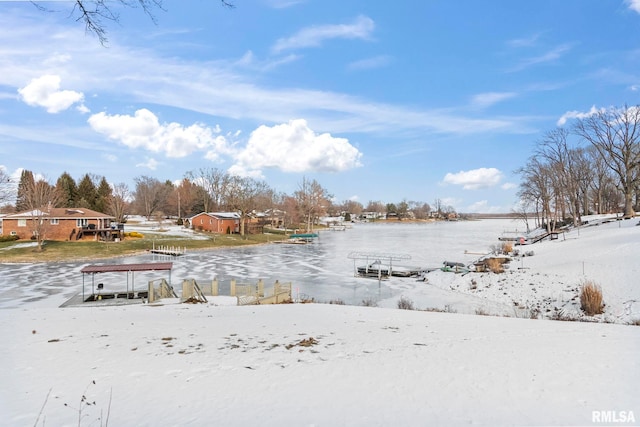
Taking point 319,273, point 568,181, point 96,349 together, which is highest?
point 568,181

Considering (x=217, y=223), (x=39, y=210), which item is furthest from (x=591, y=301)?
(x=217, y=223)

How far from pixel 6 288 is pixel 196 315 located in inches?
755

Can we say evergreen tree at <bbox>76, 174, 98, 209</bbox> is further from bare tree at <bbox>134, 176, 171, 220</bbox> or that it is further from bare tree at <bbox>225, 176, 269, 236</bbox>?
bare tree at <bbox>225, 176, 269, 236</bbox>

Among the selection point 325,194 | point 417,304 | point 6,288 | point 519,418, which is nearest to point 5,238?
point 6,288

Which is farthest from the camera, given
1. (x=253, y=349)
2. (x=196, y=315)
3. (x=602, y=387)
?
(x=196, y=315)

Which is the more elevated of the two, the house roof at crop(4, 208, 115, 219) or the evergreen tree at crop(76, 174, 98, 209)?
the evergreen tree at crop(76, 174, 98, 209)

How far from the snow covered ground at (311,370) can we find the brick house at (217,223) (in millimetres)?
62331

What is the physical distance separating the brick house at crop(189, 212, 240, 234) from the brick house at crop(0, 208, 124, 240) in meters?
20.0

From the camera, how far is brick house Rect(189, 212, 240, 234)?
73.7 m

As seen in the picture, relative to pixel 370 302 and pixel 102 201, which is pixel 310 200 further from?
pixel 370 302

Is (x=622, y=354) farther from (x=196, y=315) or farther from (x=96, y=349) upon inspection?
(x=196, y=315)

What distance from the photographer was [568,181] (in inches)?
2163

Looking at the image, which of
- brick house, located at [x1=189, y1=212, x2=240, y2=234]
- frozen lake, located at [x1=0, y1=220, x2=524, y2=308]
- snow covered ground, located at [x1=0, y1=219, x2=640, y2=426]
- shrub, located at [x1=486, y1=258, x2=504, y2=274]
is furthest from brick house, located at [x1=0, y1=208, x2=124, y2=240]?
shrub, located at [x1=486, y1=258, x2=504, y2=274]

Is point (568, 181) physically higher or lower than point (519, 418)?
higher
